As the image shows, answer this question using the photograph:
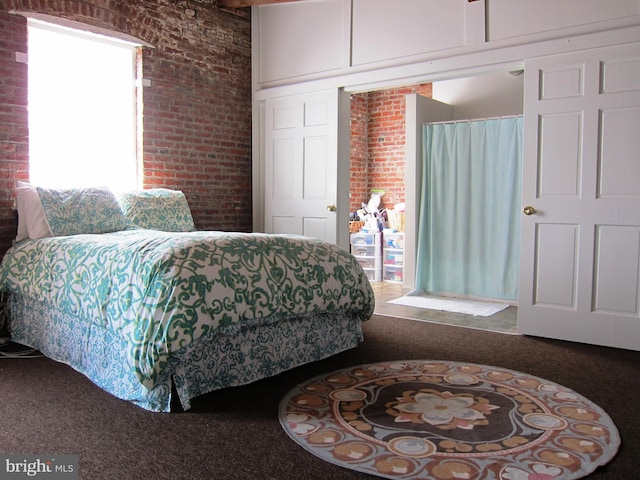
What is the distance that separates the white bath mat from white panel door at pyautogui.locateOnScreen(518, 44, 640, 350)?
93 cm

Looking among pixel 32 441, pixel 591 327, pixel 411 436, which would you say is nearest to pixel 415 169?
pixel 591 327

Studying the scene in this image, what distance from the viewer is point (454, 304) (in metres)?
5.40

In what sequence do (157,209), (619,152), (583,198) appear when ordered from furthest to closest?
1. (157,209)
2. (583,198)
3. (619,152)

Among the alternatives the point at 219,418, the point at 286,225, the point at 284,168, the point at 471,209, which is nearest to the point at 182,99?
the point at 284,168

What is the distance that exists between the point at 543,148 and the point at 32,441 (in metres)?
3.61

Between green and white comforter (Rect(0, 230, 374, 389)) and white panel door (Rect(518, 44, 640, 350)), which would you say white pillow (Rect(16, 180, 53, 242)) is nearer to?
green and white comforter (Rect(0, 230, 374, 389))

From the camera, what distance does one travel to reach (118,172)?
4.87 metres

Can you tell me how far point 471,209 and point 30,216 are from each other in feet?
13.3

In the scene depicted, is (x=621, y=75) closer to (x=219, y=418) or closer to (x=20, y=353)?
(x=219, y=418)

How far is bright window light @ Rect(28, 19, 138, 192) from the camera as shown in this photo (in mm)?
4297

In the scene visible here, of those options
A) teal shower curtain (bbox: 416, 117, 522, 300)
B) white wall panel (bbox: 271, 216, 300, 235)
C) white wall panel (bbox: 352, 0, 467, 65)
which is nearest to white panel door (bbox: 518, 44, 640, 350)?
white wall panel (bbox: 352, 0, 467, 65)

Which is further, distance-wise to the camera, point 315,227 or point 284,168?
point 284,168

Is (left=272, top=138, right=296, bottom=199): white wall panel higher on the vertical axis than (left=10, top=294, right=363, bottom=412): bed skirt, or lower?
higher

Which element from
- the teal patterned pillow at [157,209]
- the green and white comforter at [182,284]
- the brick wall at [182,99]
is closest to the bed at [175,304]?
the green and white comforter at [182,284]
